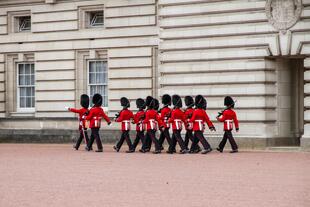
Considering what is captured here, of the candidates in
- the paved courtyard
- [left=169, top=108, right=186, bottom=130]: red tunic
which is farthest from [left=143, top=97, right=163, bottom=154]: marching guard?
the paved courtyard

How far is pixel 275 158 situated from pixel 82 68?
1093 centimetres

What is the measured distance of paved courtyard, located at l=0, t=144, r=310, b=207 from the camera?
12.2 meters

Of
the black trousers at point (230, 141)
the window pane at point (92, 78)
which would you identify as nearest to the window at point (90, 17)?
the window pane at point (92, 78)

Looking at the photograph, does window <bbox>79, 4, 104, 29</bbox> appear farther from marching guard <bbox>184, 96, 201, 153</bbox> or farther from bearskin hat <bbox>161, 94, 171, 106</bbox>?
marching guard <bbox>184, 96, 201, 153</bbox>

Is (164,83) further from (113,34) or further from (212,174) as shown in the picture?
(212,174)

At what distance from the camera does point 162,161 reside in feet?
65.4

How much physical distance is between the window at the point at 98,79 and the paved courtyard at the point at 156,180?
26.2 ft

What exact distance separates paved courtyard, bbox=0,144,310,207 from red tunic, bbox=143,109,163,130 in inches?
82.6

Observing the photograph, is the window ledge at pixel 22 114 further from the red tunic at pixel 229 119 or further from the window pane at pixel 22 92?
the red tunic at pixel 229 119

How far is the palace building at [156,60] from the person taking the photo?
81.8 ft

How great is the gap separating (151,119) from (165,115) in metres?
0.39

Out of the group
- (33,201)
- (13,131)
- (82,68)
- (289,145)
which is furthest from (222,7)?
(33,201)

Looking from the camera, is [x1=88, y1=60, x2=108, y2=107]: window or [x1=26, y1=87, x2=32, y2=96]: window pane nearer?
[x1=88, y1=60, x2=108, y2=107]: window

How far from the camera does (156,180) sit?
15.0 meters
